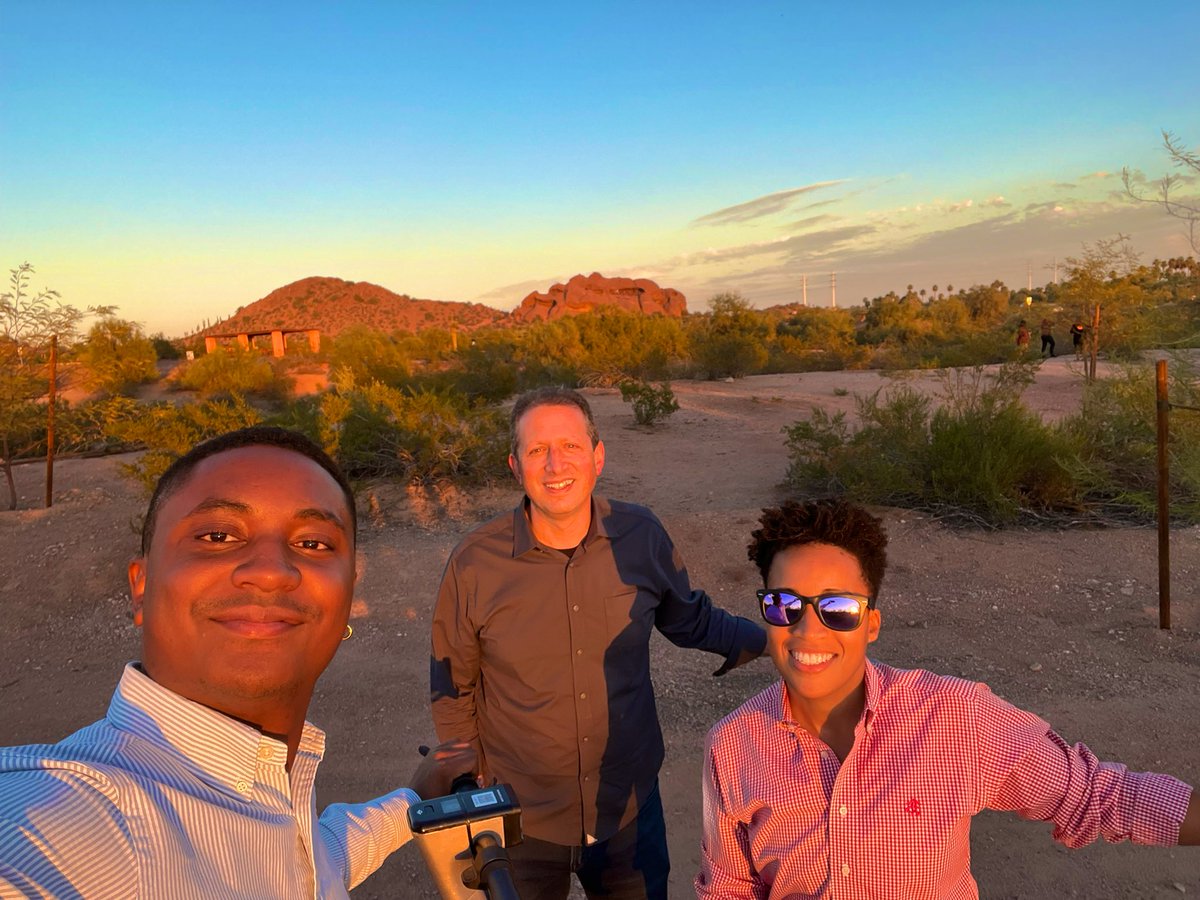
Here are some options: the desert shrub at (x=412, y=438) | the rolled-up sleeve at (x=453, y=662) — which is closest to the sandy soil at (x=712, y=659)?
the desert shrub at (x=412, y=438)

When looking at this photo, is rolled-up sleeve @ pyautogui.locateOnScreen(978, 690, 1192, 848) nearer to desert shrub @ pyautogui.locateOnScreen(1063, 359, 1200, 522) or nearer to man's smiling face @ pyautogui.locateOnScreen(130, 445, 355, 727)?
man's smiling face @ pyautogui.locateOnScreen(130, 445, 355, 727)

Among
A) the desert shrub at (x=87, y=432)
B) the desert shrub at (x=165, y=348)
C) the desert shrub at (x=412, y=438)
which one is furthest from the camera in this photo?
the desert shrub at (x=165, y=348)

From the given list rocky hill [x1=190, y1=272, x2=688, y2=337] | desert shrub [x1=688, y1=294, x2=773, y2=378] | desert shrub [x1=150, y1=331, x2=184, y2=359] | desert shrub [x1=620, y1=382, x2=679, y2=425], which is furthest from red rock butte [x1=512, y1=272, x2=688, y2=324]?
desert shrub [x1=620, y1=382, x2=679, y2=425]

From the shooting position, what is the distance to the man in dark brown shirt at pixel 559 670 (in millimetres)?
2254

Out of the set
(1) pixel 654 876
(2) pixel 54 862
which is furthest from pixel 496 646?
(2) pixel 54 862

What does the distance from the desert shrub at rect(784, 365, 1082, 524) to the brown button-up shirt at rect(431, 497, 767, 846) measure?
20.8 feet

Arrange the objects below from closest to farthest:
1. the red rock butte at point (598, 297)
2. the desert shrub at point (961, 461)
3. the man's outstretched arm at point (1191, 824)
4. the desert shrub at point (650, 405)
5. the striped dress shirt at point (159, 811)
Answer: the striped dress shirt at point (159, 811), the man's outstretched arm at point (1191, 824), the desert shrub at point (961, 461), the desert shrub at point (650, 405), the red rock butte at point (598, 297)

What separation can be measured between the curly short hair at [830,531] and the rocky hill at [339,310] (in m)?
78.4

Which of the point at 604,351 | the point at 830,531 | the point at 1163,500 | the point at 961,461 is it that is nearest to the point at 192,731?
the point at 830,531

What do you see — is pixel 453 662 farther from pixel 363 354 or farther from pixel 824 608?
pixel 363 354

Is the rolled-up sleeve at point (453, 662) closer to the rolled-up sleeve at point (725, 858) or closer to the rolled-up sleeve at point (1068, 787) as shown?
the rolled-up sleeve at point (725, 858)

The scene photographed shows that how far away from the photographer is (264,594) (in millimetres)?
1156

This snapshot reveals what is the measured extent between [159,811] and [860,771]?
4.10 ft

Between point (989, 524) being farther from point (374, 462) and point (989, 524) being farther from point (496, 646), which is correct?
point (374, 462)
